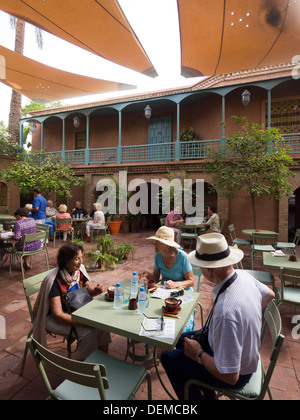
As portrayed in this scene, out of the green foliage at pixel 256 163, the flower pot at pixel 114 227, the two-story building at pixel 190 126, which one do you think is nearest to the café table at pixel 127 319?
the green foliage at pixel 256 163

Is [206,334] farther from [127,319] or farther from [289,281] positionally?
[289,281]

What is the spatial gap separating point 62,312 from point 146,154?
34.4 ft

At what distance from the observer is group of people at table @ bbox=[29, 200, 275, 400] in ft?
4.29

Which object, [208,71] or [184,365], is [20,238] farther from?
[208,71]

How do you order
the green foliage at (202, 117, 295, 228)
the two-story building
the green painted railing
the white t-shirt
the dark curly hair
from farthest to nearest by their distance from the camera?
1. the green painted railing
2. the two-story building
3. the green foliage at (202, 117, 295, 228)
4. the dark curly hair
5. the white t-shirt

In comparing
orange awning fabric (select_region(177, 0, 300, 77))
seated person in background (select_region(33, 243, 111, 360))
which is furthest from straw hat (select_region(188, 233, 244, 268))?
orange awning fabric (select_region(177, 0, 300, 77))

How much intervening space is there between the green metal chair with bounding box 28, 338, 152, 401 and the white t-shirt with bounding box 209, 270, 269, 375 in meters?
0.61

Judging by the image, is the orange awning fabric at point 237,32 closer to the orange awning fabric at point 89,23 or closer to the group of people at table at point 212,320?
the orange awning fabric at point 89,23

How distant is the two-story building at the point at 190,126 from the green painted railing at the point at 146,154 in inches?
1.9

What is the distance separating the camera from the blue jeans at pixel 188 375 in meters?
1.50

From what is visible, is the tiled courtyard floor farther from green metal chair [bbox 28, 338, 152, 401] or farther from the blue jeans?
green metal chair [bbox 28, 338, 152, 401]

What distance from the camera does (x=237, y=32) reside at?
14.8ft

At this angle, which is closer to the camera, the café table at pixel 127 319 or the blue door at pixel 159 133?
the café table at pixel 127 319

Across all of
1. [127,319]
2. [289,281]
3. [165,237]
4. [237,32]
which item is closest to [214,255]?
[127,319]
